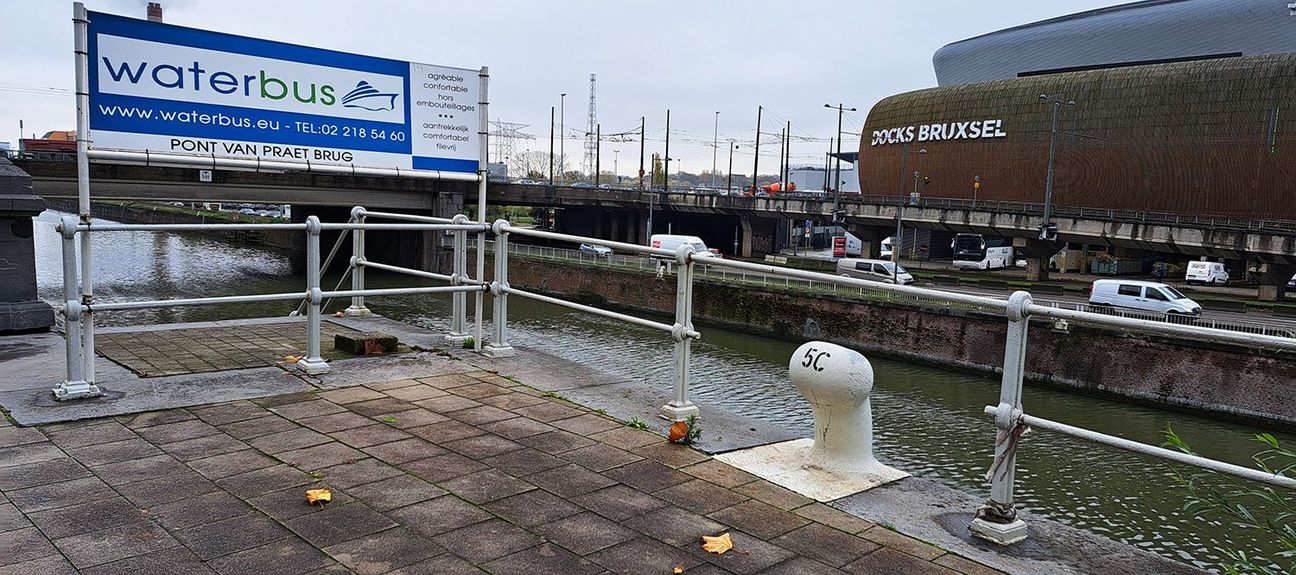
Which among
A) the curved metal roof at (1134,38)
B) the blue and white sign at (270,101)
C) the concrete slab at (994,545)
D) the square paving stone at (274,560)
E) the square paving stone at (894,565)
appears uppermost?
the curved metal roof at (1134,38)

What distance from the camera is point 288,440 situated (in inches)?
205

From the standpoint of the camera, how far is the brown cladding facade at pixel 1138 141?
5634 centimetres

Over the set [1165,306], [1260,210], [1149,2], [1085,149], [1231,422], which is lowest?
[1231,422]

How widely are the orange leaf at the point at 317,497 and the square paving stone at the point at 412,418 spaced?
49.3 inches

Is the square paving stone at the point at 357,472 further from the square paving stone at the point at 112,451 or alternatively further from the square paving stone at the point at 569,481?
the square paving stone at the point at 112,451

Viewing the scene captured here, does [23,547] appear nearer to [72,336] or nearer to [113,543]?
[113,543]

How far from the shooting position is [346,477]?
4.61 meters

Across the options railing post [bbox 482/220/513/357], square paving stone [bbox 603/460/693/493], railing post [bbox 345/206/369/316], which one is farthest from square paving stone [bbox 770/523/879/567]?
railing post [bbox 345/206/369/316]

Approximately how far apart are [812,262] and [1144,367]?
32.2 m

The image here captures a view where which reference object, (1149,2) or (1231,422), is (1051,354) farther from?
(1149,2)

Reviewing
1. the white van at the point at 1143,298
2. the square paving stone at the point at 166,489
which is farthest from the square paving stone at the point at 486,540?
the white van at the point at 1143,298

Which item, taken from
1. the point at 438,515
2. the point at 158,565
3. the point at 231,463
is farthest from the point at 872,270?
the point at 158,565

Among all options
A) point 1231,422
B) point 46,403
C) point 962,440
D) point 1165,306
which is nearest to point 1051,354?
point 1231,422

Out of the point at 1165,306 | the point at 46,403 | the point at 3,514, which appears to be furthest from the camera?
the point at 1165,306
